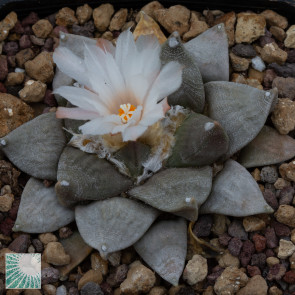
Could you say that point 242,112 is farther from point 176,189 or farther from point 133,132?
point 133,132

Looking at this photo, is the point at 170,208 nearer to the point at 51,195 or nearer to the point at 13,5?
the point at 51,195

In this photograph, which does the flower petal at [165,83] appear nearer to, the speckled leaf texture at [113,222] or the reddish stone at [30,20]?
the speckled leaf texture at [113,222]

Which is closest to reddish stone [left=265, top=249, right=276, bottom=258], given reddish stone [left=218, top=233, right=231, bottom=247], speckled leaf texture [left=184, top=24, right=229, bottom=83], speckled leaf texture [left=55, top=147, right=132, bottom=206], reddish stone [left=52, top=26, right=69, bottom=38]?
reddish stone [left=218, top=233, right=231, bottom=247]

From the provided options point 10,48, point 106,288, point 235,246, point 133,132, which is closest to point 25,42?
point 10,48

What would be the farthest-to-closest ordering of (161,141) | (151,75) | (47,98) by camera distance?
(47,98)
(161,141)
(151,75)

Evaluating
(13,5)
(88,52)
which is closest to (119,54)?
(88,52)

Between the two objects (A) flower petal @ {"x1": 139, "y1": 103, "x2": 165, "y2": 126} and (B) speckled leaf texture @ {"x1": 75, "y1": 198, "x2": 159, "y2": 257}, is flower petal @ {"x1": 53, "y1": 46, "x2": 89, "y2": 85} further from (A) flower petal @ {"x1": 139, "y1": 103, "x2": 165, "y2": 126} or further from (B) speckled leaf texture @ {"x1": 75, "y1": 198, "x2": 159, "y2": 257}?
(B) speckled leaf texture @ {"x1": 75, "y1": 198, "x2": 159, "y2": 257}
